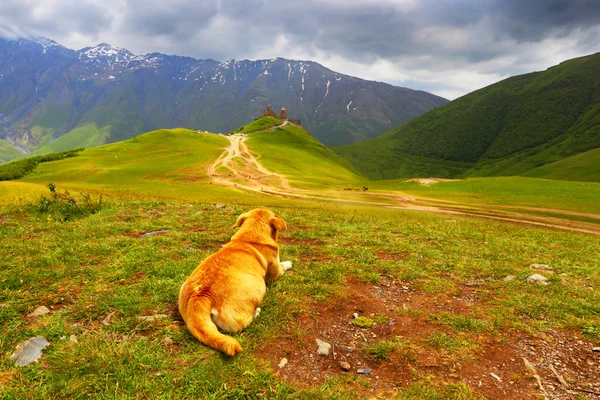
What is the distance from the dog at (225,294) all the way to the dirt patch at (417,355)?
2.59ft

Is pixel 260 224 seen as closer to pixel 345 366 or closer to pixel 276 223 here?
pixel 276 223

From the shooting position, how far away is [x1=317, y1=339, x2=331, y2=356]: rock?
5539 mm

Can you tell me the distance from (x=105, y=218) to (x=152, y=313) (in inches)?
421

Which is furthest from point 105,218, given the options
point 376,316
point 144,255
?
point 376,316

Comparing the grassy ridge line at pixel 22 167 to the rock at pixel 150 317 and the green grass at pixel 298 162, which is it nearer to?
the green grass at pixel 298 162

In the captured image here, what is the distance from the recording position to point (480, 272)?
1039 cm

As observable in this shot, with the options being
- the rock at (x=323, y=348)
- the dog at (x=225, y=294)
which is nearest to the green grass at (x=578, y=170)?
the rock at (x=323, y=348)

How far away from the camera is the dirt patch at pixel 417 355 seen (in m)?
4.89

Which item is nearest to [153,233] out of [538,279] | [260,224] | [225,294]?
[260,224]

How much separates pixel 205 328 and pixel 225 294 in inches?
29.8

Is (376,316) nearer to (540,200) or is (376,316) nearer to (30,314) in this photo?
(30,314)

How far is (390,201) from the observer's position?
1795 inches

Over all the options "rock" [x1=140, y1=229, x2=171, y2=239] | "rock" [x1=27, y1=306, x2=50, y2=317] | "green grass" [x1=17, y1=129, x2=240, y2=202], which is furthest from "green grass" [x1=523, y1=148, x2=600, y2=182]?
"rock" [x1=27, y1=306, x2=50, y2=317]

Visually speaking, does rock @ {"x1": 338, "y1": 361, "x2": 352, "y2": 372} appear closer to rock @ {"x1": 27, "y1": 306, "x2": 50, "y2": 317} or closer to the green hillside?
rock @ {"x1": 27, "y1": 306, "x2": 50, "y2": 317}
